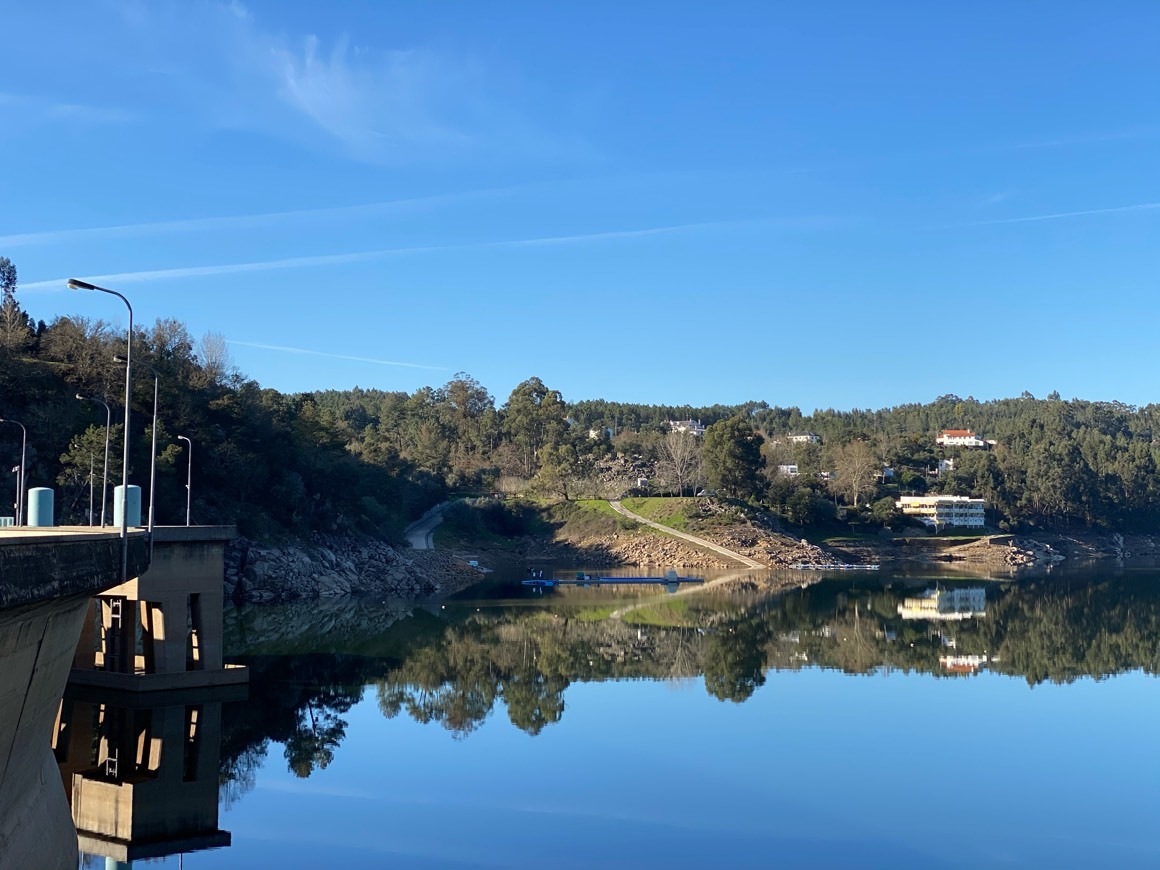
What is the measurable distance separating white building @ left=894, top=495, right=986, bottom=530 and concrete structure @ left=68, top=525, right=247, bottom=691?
95219 millimetres

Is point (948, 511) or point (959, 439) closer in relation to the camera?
point (948, 511)

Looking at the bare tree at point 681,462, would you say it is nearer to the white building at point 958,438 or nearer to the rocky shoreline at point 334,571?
the rocky shoreline at point 334,571

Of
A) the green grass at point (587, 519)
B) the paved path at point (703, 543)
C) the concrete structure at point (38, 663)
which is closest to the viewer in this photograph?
the concrete structure at point (38, 663)

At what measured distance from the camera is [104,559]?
1662 centimetres

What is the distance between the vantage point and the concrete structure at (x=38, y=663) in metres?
12.8

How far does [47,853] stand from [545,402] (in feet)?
398

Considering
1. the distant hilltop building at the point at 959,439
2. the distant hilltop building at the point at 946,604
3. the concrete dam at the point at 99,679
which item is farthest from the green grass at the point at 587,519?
the distant hilltop building at the point at 959,439

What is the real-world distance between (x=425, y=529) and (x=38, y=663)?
8840 centimetres

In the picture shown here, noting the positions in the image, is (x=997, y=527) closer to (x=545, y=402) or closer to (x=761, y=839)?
(x=545, y=402)

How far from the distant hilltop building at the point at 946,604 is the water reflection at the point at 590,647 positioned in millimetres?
184

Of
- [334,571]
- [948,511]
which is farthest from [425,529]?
[948,511]

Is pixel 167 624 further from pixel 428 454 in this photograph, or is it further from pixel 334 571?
pixel 428 454

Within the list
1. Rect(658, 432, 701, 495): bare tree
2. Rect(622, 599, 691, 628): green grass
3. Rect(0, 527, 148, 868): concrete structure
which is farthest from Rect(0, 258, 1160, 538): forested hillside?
Rect(0, 527, 148, 868): concrete structure

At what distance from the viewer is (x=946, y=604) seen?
6625 centimetres
